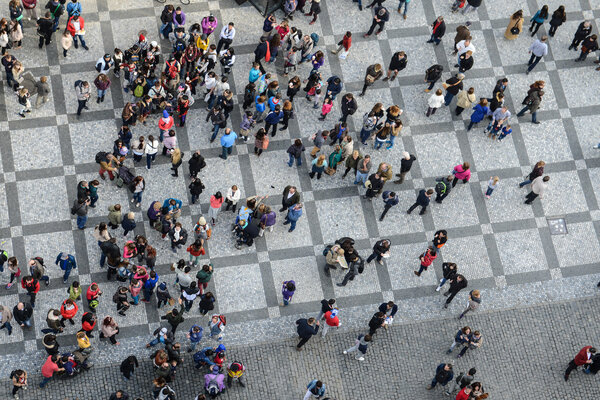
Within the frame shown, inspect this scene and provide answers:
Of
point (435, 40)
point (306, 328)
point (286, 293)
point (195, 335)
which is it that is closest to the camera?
point (195, 335)

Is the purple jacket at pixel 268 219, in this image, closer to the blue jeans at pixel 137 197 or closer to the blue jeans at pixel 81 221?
the blue jeans at pixel 137 197

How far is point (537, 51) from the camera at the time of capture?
29.5 m

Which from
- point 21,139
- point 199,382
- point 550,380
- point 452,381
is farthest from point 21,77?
point 550,380

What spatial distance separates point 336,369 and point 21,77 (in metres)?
13.0

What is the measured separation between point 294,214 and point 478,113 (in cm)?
702

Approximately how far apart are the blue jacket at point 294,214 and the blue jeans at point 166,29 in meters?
7.67

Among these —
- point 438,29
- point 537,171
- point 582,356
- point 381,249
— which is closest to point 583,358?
point 582,356

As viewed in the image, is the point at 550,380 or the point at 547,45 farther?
the point at 547,45

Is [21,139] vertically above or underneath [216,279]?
above

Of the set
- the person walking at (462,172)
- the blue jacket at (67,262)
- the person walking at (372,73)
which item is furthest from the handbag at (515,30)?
the blue jacket at (67,262)

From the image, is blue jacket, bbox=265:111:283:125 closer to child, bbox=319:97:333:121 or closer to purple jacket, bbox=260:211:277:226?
child, bbox=319:97:333:121

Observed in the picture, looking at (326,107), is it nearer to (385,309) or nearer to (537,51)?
(385,309)

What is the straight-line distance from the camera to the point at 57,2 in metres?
28.3

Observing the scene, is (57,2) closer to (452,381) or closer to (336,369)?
(336,369)
